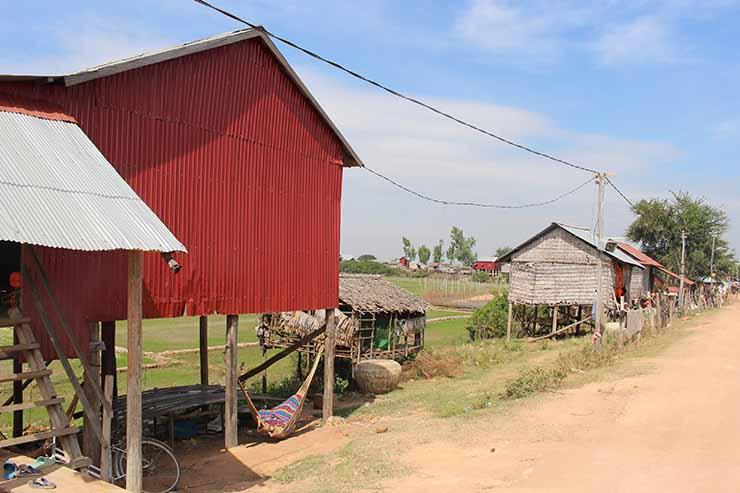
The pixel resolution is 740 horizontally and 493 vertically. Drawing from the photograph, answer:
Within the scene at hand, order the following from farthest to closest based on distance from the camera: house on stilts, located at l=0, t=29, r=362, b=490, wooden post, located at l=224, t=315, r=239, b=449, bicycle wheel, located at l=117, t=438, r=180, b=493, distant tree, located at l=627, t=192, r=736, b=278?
distant tree, located at l=627, t=192, r=736, b=278
wooden post, located at l=224, t=315, r=239, b=449
bicycle wheel, located at l=117, t=438, r=180, b=493
house on stilts, located at l=0, t=29, r=362, b=490

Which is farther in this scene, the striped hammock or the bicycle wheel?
the striped hammock

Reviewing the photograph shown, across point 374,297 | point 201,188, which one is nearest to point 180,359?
point 374,297

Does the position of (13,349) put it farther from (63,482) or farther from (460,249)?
(460,249)

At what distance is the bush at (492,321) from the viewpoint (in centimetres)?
3434

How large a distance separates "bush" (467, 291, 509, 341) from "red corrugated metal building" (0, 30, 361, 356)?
2061cm

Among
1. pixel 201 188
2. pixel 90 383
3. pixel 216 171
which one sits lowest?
pixel 90 383

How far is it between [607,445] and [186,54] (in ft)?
30.5

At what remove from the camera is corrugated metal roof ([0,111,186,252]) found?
6840 millimetres

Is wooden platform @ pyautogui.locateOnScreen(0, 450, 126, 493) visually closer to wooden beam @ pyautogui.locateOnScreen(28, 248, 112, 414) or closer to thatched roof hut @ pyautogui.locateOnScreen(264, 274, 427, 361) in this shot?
wooden beam @ pyautogui.locateOnScreen(28, 248, 112, 414)

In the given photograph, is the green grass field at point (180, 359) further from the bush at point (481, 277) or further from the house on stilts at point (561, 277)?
the bush at point (481, 277)

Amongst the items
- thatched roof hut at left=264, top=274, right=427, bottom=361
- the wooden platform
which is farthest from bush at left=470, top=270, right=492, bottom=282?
the wooden platform

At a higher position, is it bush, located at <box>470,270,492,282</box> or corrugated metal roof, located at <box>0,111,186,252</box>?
corrugated metal roof, located at <box>0,111,186,252</box>

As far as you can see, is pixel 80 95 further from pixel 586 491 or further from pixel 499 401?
pixel 499 401

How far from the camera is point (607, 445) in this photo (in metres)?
10.9
